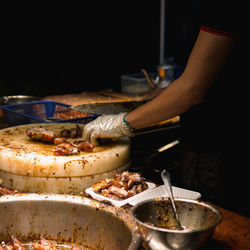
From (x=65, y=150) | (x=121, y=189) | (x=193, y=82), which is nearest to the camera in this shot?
(x=121, y=189)

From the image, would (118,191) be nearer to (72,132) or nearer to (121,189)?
(121,189)

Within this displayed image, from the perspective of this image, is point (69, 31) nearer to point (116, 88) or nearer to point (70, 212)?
point (116, 88)

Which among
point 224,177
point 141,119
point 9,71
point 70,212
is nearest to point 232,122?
point 224,177

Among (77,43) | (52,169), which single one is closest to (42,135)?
(52,169)

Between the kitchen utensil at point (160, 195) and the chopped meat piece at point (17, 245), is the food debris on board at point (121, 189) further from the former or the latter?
the chopped meat piece at point (17, 245)

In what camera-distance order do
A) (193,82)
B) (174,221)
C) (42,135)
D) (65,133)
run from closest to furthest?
(174,221) < (193,82) < (42,135) < (65,133)

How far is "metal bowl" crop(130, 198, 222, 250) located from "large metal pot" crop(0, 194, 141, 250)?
0.39 meters

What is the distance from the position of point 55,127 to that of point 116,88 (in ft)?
11.4

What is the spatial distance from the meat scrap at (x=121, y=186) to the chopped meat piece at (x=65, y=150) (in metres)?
0.27

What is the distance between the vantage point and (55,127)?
8.76ft

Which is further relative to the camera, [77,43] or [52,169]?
[77,43]

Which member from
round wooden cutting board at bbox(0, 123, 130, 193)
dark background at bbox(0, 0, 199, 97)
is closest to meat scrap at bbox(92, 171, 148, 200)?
round wooden cutting board at bbox(0, 123, 130, 193)

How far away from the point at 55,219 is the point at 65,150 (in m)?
0.42

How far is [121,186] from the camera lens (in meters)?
1.85
